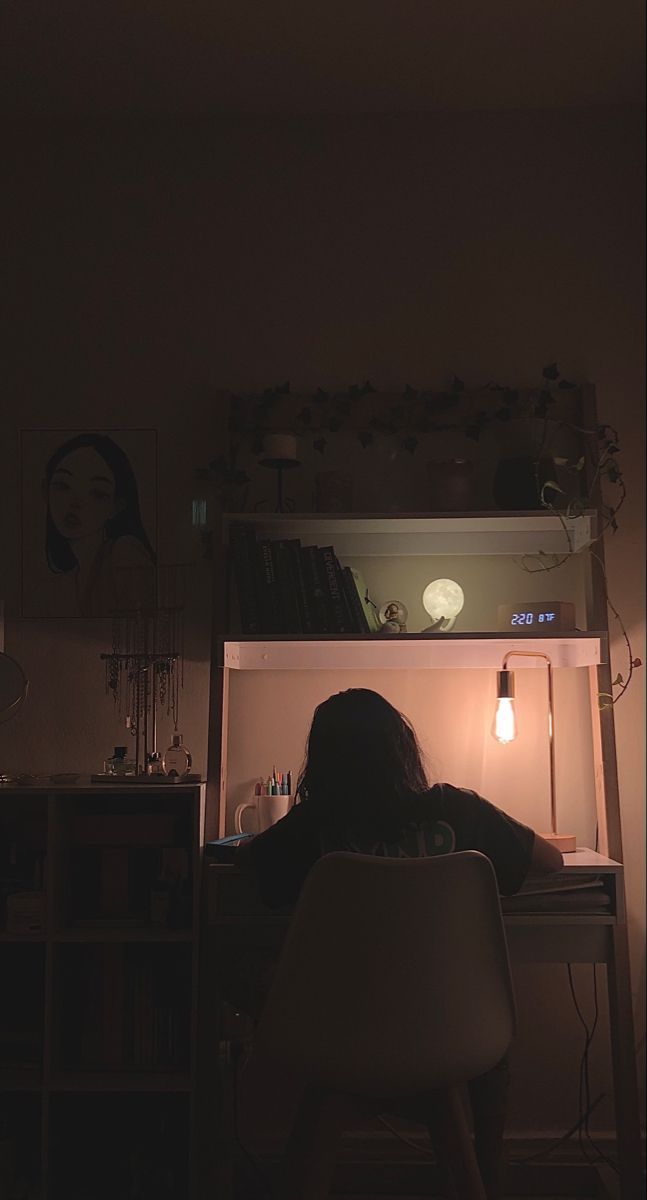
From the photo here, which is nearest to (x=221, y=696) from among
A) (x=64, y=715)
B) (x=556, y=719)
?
(x=64, y=715)

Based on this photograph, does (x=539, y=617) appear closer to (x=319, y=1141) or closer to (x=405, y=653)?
(x=405, y=653)

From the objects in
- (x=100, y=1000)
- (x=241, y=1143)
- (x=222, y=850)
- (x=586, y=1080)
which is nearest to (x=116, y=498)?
(x=222, y=850)

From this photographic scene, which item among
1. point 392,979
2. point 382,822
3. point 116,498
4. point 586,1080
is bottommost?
point 586,1080

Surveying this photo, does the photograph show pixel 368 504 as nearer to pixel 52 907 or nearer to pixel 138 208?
pixel 138 208

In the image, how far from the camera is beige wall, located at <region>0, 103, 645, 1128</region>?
9.67 ft

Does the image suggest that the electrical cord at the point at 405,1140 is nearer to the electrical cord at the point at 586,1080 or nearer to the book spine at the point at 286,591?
the electrical cord at the point at 586,1080

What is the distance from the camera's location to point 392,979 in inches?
68.1

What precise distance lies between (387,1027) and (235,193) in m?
2.40

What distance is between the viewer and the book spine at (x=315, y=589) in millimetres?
2621

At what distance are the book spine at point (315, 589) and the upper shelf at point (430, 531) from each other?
0.11m

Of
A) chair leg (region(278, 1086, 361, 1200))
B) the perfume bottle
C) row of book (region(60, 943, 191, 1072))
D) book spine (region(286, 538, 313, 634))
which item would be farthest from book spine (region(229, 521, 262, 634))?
chair leg (region(278, 1086, 361, 1200))

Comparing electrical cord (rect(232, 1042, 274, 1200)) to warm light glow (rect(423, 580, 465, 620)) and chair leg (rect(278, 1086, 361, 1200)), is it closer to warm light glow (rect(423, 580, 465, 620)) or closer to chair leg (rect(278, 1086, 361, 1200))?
chair leg (rect(278, 1086, 361, 1200))

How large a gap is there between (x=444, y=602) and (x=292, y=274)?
1.10m

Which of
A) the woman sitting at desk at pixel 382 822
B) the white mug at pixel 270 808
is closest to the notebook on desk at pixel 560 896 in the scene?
the woman sitting at desk at pixel 382 822
